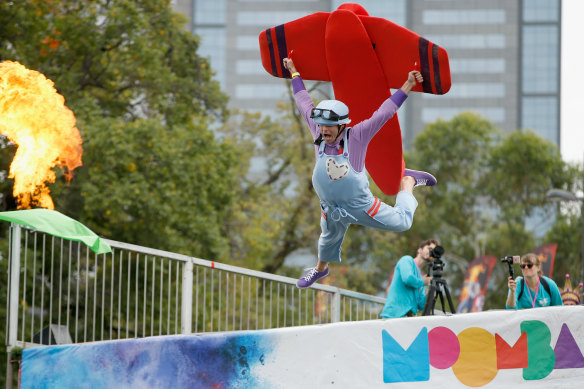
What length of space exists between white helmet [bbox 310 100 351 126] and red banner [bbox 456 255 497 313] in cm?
1185

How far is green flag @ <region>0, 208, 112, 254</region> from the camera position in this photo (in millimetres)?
7414

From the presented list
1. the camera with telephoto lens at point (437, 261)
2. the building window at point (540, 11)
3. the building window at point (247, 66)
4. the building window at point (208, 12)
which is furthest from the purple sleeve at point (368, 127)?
the building window at point (208, 12)

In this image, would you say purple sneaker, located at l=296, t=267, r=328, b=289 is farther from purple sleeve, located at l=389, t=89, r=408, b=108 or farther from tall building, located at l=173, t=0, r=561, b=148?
tall building, located at l=173, t=0, r=561, b=148

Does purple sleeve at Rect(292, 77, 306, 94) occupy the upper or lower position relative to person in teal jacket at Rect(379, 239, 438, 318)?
upper

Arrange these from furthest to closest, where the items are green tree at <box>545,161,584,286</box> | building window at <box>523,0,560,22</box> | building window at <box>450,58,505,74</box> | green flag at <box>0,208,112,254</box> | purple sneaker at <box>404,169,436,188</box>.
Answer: building window at <box>523,0,560,22</box> < building window at <box>450,58,505,74</box> < green tree at <box>545,161,584,286</box> < green flag at <box>0,208,112,254</box> < purple sneaker at <box>404,169,436,188</box>

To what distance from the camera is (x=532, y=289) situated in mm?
7930

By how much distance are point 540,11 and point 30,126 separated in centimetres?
11337

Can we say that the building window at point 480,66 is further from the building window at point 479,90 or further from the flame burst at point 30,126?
the flame burst at point 30,126

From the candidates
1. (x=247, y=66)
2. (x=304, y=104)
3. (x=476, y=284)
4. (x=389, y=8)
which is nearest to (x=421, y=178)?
(x=304, y=104)

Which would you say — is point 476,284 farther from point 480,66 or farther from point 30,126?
point 480,66

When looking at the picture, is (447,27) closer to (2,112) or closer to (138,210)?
(138,210)

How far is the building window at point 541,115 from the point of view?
10938 centimetres

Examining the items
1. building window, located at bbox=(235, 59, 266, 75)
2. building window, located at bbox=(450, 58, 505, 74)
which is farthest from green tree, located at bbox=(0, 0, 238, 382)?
building window, located at bbox=(235, 59, 266, 75)

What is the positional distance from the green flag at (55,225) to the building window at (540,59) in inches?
4287
